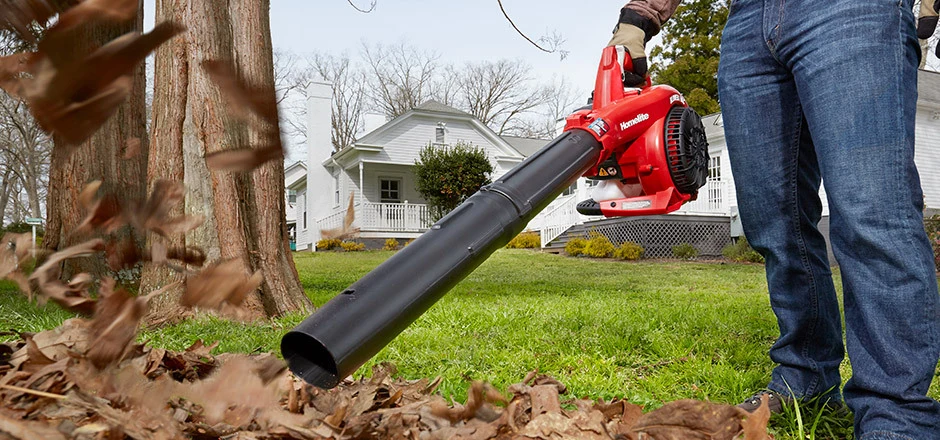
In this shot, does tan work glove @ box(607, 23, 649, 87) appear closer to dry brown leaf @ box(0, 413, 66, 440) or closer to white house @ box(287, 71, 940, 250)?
dry brown leaf @ box(0, 413, 66, 440)

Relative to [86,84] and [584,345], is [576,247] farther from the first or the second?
[86,84]

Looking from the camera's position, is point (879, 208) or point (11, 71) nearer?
point (11, 71)

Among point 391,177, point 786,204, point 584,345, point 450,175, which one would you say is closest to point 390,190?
point 391,177

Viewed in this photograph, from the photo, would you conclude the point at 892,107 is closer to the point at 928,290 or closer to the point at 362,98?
the point at 928,290

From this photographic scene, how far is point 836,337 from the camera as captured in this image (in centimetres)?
210

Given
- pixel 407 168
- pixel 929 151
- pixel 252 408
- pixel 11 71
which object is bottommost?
pixel 252 408

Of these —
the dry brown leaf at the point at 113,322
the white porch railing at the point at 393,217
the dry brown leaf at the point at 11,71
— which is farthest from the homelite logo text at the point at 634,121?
the white porch railing at the point at 393,217

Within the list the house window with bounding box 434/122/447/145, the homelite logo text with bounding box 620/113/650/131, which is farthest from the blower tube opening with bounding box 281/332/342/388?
the house window with bounding box 434/122/447/145

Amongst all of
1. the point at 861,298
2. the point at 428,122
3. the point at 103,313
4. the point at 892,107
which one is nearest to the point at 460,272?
the point at 103,313

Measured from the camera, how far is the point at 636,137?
2.12 m

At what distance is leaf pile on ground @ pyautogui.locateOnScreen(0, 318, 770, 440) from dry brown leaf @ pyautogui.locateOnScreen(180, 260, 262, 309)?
10 cm

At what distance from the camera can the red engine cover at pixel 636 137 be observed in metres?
2.07

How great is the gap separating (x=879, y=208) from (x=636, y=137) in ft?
2.30

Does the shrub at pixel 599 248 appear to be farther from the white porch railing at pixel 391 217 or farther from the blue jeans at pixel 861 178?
the blue jeans at pixel 861 178
